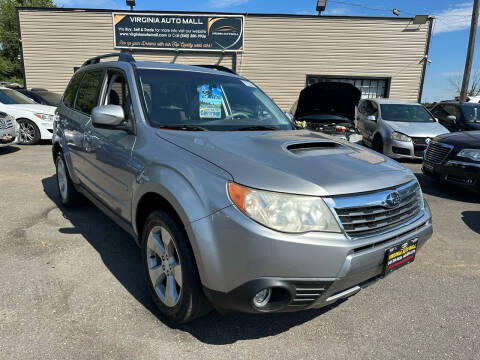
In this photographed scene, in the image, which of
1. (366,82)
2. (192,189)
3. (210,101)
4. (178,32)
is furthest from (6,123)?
(366,82)

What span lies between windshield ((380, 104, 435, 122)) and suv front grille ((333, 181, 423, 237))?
308 inches

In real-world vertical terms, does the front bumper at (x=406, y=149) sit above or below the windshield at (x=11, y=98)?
below

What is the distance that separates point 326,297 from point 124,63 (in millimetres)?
2578

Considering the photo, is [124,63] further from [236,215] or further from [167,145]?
[236,215]

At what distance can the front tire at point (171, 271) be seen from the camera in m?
2.02

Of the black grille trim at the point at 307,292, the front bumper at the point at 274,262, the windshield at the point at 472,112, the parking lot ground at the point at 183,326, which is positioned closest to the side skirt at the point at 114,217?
the parking lot ground at the point at 183,326

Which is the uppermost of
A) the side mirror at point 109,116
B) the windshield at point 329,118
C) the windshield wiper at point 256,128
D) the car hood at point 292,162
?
the side mirror at point 109,116

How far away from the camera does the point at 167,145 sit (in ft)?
7.57

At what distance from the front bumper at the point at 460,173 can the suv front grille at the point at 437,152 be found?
113 mm

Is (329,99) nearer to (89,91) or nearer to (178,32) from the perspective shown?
(89,91)

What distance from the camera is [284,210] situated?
1797mm

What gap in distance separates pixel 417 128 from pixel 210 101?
723cm

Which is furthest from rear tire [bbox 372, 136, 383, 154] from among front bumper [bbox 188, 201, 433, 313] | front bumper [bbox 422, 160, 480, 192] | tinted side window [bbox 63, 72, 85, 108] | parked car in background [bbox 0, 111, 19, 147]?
parked car in background [bbox 0, 111, 19, 147]

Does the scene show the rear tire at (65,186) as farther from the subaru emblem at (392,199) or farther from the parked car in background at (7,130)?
the parked car in background at (7,130)
